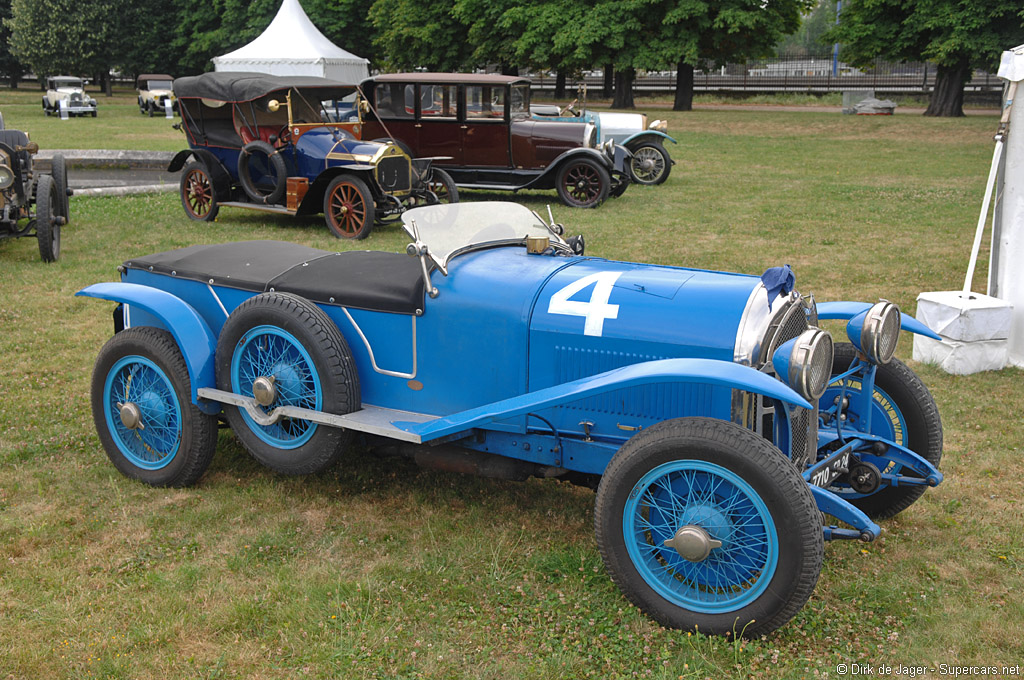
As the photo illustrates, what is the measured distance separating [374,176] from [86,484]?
7.06 metres

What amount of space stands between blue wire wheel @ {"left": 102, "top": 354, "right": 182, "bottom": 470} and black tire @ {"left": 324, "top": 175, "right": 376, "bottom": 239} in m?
6.53

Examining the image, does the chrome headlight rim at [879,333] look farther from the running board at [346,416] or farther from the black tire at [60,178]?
the black tire at [60,178]

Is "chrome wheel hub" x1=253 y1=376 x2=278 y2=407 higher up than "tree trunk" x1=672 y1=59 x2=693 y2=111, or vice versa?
"tree trunk" x1=672 y1=59 x2=693 y2=111

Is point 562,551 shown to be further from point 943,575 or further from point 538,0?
point 538,0

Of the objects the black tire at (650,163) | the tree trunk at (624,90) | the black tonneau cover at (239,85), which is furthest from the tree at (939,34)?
the black tonneau cover at (239,85)

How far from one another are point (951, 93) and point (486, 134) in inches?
907

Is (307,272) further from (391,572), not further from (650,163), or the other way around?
(650,163)

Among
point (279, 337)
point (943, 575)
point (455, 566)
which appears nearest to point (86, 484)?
point (279, 337)

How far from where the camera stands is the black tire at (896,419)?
13.1ft

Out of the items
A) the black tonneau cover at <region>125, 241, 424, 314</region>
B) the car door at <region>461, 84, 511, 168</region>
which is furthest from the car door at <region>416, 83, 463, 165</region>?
the black tonneau cover at <region>125, 241, 424, 314</region>

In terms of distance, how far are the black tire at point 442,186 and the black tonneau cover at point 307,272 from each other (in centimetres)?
768

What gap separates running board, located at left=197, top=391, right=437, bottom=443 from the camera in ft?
12.3

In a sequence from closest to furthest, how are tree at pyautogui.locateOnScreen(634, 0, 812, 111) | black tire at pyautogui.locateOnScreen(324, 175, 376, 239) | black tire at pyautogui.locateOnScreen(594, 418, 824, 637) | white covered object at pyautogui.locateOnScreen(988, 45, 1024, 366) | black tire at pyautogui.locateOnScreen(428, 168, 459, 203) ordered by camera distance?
black tire at pyautogui.locateOnScreen(594, 418, 824, 637) < white covered object at pyautogui.locateOnScreen(988, 45, 1024, 366) < black tire at pyautogui.locateOnScreen(324, 175, 376, 239) < black tire at pyautogui.locateOnScreen(428, 168, 459, 203) < tree at pyautogui.locateOnScreen(634, 0, 812, 111)

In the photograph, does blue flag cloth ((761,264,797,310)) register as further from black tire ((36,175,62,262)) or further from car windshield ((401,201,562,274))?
black tire ((36,175,62,262))
